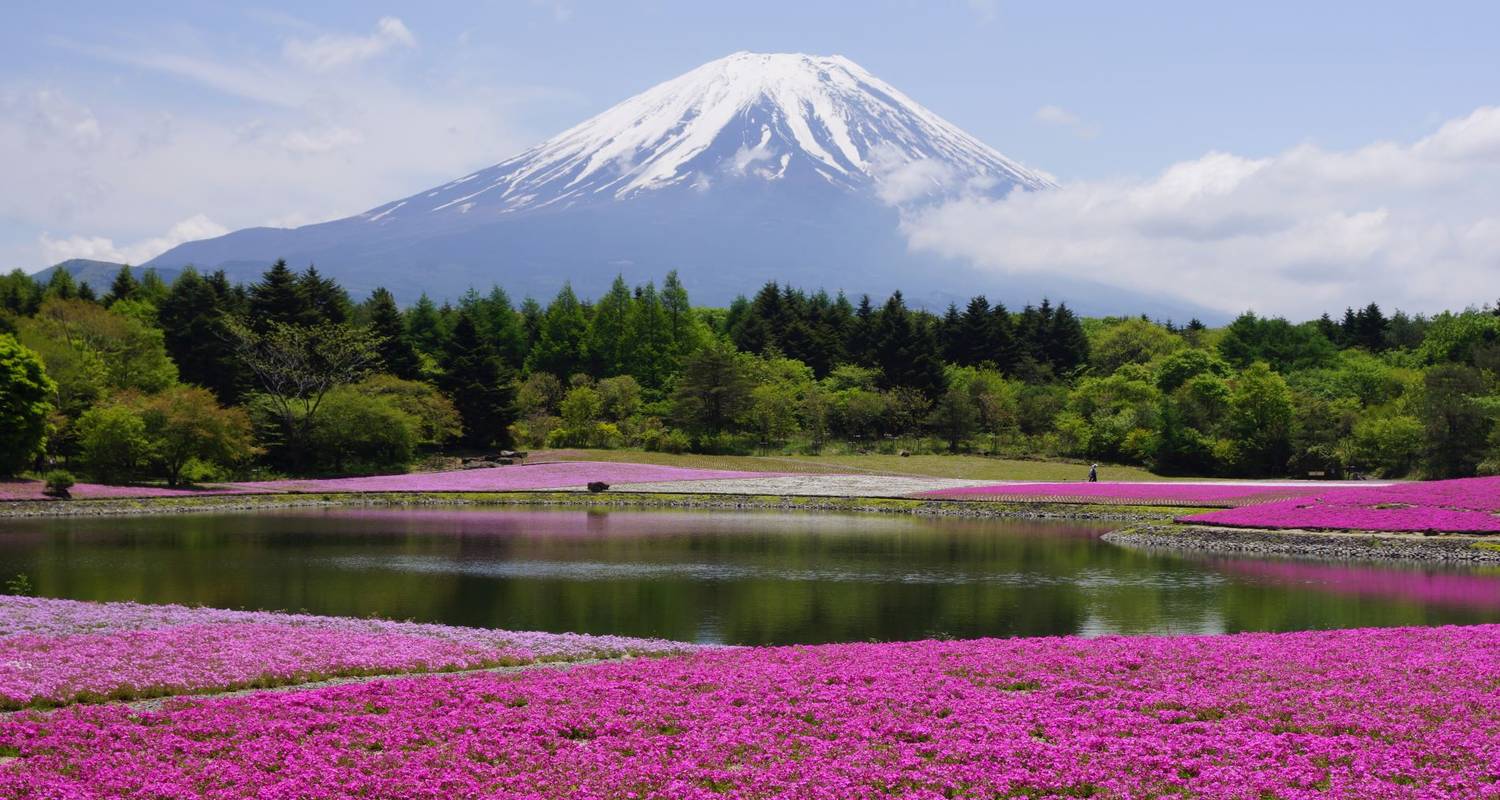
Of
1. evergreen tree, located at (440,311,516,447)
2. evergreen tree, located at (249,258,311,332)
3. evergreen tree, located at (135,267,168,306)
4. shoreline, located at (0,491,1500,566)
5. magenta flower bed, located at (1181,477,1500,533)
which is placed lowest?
shoreline, located at (0,491,1500,566)

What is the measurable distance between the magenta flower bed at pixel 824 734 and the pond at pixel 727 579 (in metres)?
6.98

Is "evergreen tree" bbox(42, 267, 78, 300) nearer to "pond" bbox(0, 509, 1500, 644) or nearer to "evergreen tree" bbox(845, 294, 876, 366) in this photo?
"pond" bbox(0, 509, 1500, 644)

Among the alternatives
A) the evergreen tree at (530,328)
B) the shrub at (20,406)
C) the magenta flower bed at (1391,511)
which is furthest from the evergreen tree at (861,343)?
the shrub at (20,406)

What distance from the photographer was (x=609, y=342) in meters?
102

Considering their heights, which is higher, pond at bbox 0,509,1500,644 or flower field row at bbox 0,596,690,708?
flower field row at bbox 0,596,690,708

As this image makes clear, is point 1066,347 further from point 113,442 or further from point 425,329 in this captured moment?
point 113,442

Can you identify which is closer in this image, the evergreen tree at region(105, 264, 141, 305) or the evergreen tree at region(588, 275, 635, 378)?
the evergreen tree at region(105, 264, 141, 305)

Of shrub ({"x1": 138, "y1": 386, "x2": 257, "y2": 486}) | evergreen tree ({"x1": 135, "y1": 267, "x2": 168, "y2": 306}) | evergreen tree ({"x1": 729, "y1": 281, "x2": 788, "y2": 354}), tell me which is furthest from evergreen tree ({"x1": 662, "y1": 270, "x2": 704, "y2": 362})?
shrub ({"x1": 138, "y1": 386, "x2": 257, "y2": 486})

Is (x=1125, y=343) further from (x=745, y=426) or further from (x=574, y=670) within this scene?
(x=574, y=670)

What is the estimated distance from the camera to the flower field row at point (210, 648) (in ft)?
47.0

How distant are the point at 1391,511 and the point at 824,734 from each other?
117ft

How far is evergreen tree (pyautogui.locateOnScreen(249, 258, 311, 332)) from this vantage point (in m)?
74.0

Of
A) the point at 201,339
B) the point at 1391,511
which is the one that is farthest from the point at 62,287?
the point at 1391,511

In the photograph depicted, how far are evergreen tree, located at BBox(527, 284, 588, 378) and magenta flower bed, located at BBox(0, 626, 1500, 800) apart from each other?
283 feet
